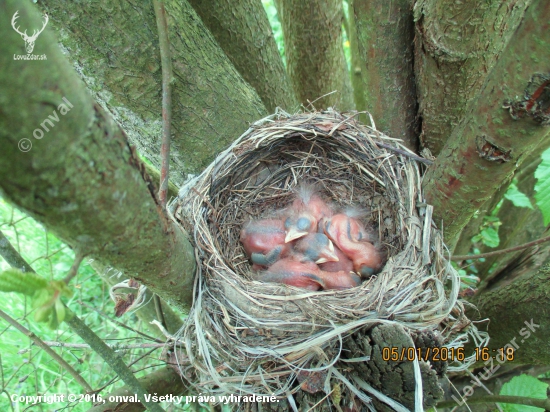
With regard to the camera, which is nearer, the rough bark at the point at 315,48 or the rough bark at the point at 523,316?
the rough bark at the point at 523,316

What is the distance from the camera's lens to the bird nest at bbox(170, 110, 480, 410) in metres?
1.15

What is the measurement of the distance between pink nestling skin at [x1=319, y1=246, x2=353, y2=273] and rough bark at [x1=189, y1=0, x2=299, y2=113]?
711 mm

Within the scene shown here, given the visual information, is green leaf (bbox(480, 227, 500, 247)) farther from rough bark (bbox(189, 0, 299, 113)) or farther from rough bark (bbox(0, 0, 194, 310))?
rough bark (bbox(0, 0, 194, 310))

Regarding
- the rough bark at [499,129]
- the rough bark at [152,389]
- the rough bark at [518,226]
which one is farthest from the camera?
the rough bark at [518,226]

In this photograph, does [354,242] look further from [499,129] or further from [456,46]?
[499,129]

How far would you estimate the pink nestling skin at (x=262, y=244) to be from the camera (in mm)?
1856

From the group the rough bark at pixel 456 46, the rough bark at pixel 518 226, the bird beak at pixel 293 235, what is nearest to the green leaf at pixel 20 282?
the rough bark at pixel 456 46

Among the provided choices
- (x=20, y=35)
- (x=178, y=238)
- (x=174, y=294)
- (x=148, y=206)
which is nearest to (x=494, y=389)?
(x=174, y=294)

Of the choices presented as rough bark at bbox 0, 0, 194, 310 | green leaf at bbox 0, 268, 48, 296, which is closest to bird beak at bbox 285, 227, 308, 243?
rough bark at bbox 0, 0, 194, 310

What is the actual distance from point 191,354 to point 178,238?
18.1 inches

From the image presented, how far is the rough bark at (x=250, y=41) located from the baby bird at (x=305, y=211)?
1.51 ft

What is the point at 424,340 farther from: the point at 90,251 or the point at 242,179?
the point at 242,179

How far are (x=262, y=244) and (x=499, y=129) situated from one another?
3.76 ft

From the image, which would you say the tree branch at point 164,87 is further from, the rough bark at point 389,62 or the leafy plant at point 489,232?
the leafy plant at point 489,232
